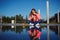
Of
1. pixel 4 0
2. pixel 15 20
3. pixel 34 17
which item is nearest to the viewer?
pixel 34 17

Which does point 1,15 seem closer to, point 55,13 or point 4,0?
point 4,0

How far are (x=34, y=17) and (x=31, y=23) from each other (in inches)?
15.5

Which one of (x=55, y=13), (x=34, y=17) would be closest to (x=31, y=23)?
(x=34, y=17)

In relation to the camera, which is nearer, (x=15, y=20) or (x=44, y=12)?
(x=44, y=12)

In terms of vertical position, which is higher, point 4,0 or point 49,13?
point 4,0

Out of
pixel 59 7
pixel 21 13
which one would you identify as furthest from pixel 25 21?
pixel 59 7

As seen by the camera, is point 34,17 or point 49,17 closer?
point 34,17

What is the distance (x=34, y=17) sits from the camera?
838cm

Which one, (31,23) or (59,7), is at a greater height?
(59,7)

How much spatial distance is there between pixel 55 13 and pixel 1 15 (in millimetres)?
3226

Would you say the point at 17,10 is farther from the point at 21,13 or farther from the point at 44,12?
the point at 44,12

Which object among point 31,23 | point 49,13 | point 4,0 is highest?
point 4,0

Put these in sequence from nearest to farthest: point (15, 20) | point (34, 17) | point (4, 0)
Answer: point (34, 17), point (4, 0), point (15, 20)

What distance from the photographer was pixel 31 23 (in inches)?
335
